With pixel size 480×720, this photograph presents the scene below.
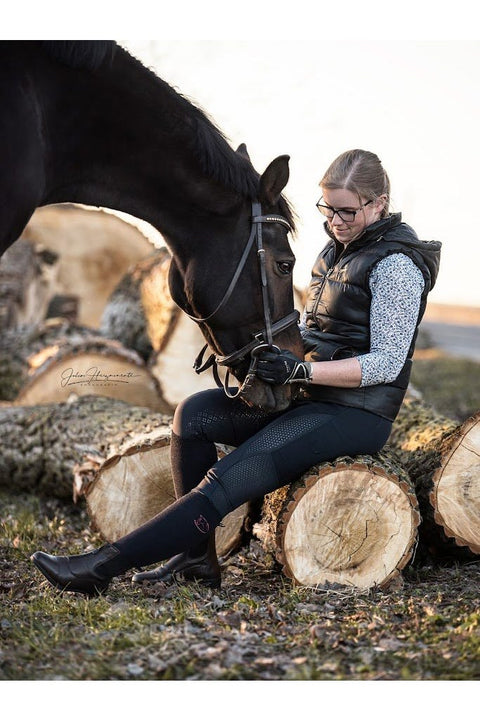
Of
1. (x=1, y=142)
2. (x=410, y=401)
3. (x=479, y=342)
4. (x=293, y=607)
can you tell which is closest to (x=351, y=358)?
(x=293, y=607)

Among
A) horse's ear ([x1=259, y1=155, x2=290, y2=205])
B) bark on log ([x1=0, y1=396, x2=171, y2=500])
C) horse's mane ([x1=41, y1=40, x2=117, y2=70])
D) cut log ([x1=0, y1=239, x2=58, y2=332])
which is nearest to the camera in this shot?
horse's mane ([x1=41, y1=40, x2=117, y2=70])

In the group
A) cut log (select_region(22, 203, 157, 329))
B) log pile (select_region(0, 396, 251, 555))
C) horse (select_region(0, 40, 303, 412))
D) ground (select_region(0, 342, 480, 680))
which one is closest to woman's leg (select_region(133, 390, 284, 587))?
ground (select_region(0, 342, 480, 680))

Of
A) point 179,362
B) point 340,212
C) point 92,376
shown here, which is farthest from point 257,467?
point 92,376

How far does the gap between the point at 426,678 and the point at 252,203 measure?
1.90 metres

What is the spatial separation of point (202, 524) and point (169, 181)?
4.72ft

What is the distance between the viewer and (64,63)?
300 centimetres

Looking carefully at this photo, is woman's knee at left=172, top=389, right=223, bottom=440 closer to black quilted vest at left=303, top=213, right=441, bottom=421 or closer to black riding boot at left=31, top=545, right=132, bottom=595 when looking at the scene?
black quilted vest at left=303, top=213, right=441, bottom=421

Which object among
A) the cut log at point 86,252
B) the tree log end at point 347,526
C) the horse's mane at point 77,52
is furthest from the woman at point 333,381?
the cut log at point 86,252

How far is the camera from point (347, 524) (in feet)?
11.3

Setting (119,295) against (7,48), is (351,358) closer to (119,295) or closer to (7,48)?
(7,48)

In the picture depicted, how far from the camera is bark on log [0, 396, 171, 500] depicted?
16.4 ft

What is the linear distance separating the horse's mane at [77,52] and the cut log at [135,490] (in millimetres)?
1839

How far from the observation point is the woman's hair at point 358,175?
3275mm

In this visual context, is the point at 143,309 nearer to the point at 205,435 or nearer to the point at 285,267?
the point at 205,435
